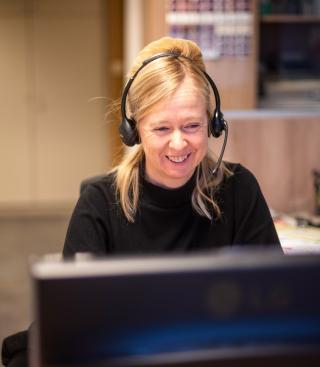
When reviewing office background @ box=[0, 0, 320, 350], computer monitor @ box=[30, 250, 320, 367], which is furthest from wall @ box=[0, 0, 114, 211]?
computer monitor @ box=[30, 250, 320, 367]

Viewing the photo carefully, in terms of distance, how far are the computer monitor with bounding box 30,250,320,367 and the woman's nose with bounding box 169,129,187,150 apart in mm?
797

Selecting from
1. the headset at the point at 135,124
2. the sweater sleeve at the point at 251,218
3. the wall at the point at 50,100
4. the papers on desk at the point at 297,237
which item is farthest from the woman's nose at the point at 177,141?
the wall at the point at 50,100

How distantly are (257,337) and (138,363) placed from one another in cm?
12

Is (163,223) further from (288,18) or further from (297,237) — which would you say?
(288,18)

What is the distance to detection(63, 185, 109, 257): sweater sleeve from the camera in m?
1.44

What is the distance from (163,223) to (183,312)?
89 cm

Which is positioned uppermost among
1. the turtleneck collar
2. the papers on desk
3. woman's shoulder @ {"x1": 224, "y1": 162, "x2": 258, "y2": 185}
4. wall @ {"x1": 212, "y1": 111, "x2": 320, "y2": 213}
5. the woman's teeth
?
the woman's teeth

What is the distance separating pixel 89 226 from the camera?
1479mm

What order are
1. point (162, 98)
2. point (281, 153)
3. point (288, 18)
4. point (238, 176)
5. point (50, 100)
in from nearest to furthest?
point (162, 98) < point (238, 176) < point (281, 153) < point (288, 18) < point (50, 100)

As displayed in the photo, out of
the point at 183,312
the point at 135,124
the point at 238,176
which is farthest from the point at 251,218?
the point at 183,312

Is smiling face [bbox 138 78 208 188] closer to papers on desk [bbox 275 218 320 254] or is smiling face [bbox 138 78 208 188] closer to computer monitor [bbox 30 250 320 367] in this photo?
papers on desk [bbox 275 218 320 254]

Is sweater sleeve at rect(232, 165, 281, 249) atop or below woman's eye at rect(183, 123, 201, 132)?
below

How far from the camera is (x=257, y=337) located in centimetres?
65

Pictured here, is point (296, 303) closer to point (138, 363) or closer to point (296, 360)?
point (296, 360)
